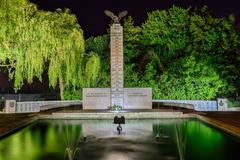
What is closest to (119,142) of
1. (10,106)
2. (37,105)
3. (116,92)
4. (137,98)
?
(116,92)

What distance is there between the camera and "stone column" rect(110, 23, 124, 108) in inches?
842

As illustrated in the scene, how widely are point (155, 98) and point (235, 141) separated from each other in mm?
15329

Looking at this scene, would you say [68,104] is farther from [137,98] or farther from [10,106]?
[137,98]

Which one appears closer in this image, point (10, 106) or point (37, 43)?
point (37, 43)

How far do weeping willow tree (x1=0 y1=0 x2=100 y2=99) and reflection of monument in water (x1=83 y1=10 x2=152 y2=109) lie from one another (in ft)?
6.93

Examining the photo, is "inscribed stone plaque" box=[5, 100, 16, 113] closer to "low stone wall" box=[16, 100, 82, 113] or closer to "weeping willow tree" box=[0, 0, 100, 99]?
"low stone wall" box=[16, 100, 82, 113]

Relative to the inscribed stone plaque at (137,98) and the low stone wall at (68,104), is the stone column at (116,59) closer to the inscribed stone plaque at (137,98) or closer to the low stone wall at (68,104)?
the inscribed stone plaque at (137,98)

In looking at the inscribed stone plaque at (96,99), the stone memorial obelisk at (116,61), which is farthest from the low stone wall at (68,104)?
the stone memorial obelisk at (116,61)

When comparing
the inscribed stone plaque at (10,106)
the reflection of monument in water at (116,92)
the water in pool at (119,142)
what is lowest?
the water in pool at (119,142)

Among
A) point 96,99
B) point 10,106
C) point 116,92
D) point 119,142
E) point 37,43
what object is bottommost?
point 119,142

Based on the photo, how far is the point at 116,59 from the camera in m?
21.4

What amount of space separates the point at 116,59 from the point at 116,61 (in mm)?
113

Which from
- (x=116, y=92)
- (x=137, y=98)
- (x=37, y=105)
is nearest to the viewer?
(x=116, y=92)

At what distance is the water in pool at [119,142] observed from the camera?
9445mm
